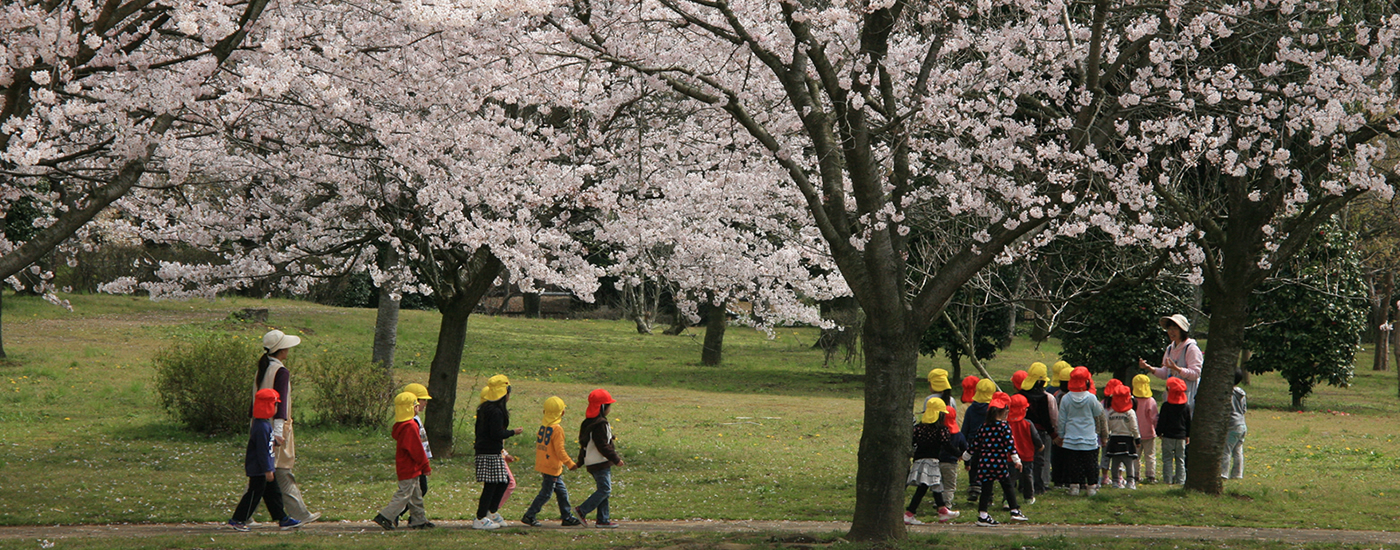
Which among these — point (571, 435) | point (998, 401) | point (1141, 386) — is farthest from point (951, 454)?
point (571, 435)

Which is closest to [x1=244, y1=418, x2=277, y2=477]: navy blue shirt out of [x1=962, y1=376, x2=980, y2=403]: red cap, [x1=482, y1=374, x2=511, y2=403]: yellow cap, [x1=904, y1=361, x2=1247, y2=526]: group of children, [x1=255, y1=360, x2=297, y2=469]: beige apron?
[x1=255, y1=360, x2=297, y2=469]: beige apron

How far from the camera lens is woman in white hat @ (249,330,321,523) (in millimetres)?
7777

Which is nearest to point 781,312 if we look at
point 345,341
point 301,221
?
point 301,221

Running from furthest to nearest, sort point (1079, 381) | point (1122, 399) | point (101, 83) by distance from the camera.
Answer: point (1122, 399), point (1079, 381), point (101, 83)

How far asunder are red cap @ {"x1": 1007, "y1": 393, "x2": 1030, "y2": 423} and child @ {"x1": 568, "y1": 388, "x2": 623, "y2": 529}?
3.90 meters

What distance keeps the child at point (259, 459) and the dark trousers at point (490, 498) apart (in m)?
1.59

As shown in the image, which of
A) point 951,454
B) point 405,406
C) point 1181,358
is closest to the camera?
point 405,406

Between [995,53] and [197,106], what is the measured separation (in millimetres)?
6006

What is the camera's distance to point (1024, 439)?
31.0 feet

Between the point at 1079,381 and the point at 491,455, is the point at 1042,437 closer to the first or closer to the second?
the point at 1079,381

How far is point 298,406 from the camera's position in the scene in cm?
1561

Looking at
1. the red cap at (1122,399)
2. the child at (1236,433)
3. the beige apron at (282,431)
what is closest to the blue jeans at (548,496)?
the beige apron at (282,431)

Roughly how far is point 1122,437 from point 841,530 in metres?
3.92

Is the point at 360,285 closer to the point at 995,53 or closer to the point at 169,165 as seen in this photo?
the point at 169,165
